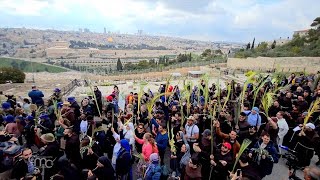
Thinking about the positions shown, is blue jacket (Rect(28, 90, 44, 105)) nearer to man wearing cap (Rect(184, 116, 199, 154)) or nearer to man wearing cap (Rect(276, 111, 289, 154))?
man wearing cap (Rect(184, 116, 199, 154))

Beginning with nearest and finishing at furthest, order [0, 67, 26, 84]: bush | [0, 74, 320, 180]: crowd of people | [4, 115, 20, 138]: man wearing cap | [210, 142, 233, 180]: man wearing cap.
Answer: [0, 74, 320, 180]: crowd of people
[210, 142, 233, 180]: man wearing cap
[4, 115, 20, 138]: man wearing cap
[0, 67, 26, 84]: bush

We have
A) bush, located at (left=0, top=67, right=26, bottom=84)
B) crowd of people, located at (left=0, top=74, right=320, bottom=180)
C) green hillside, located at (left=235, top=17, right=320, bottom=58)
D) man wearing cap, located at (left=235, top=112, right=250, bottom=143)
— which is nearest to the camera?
crowd of people, located at (left=0, top=74, right=320, bottom=180)

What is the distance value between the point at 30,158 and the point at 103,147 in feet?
5.64

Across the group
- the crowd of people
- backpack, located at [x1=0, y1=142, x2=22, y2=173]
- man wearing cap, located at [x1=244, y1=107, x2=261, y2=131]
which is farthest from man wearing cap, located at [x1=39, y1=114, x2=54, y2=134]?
man wearing cap, located at [x1=244, y1=107, x2=261, y2=131]

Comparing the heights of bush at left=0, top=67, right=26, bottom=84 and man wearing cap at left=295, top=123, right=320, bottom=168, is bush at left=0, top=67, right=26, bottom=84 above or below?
below

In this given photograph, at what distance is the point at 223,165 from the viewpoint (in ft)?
18.9

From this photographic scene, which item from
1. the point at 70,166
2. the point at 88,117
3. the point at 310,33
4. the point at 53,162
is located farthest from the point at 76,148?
the point at 310,33

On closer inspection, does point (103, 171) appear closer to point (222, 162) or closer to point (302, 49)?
point (222, 162)

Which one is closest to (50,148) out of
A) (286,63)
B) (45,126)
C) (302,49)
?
(45,126)

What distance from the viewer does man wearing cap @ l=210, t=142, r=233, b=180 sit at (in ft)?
18.9

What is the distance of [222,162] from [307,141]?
3.05 m

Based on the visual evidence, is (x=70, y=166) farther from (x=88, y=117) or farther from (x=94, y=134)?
(x=88, y=117)

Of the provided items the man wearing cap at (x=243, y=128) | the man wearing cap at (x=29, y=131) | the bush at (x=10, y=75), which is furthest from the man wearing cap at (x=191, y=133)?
the bush at (x=10, y=75)

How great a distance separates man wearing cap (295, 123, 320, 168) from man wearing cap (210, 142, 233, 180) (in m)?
2.70
